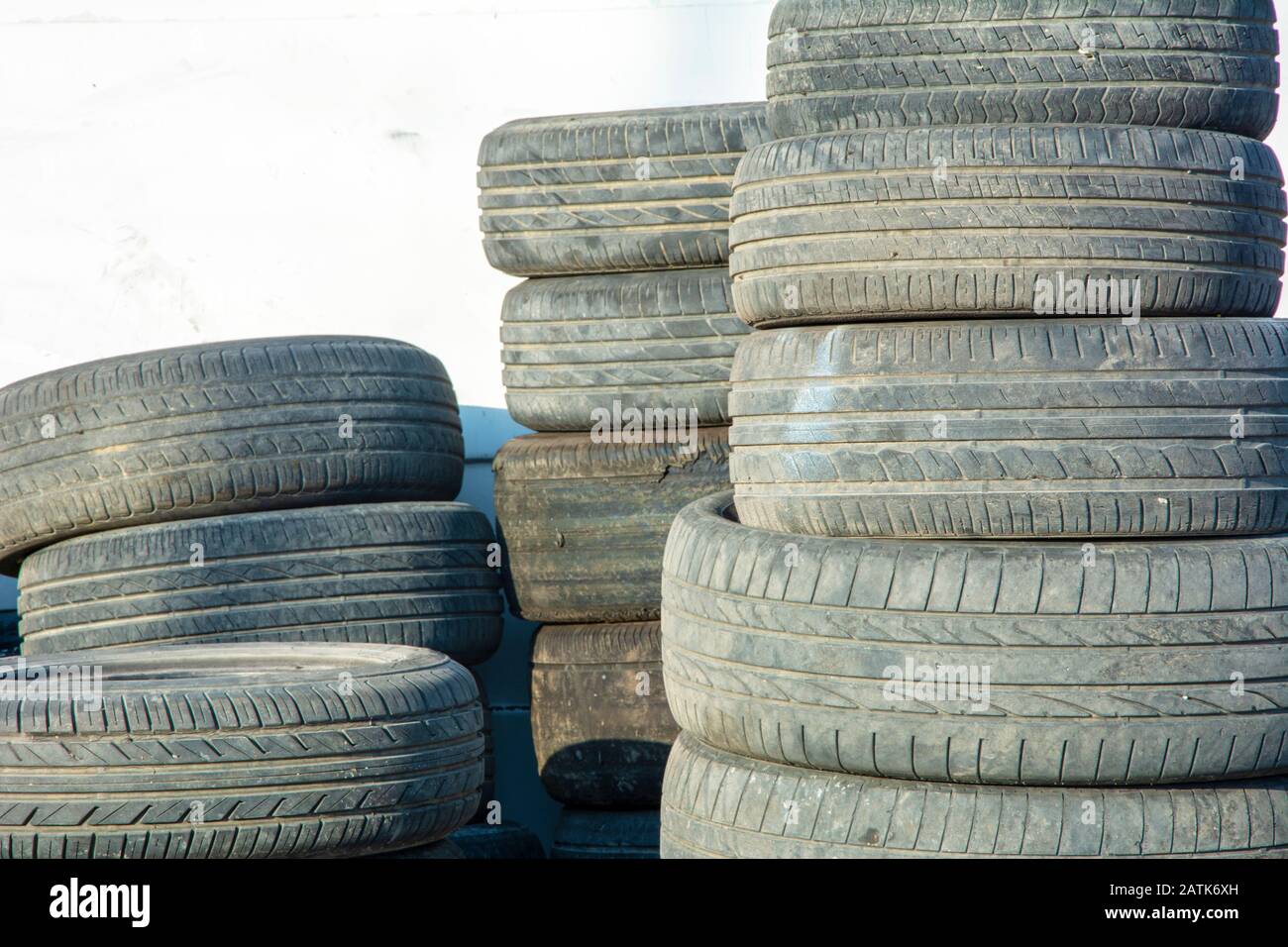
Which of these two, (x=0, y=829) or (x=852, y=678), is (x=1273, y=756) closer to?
(x=852, y=678)

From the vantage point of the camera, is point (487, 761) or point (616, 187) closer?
point (616, 187)

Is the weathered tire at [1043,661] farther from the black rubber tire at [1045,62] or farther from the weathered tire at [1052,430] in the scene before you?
the black rubber tire at [1045,62]

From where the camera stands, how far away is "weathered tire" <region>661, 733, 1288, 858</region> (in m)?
3.21

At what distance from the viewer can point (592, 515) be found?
16.5ft

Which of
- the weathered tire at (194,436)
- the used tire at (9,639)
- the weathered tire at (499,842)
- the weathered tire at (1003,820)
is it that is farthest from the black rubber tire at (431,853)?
the used tire at (9,639)

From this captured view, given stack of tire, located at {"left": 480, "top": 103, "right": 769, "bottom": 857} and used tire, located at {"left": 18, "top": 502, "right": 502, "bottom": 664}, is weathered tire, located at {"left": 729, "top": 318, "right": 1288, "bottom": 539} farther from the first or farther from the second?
used tire, located at {"left": 18, "top": 502, "right": 502, "bottom": 664}

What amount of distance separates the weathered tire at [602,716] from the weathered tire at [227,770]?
1237 millimetres

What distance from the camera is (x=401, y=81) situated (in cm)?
589

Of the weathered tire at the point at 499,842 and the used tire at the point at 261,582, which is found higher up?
the used tire at the point at 261,582

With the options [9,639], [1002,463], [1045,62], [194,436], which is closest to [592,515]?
[194,436]

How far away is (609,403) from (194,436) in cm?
122

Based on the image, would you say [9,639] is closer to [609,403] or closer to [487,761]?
[487,761]

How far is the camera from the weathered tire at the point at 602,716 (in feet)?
16.3
